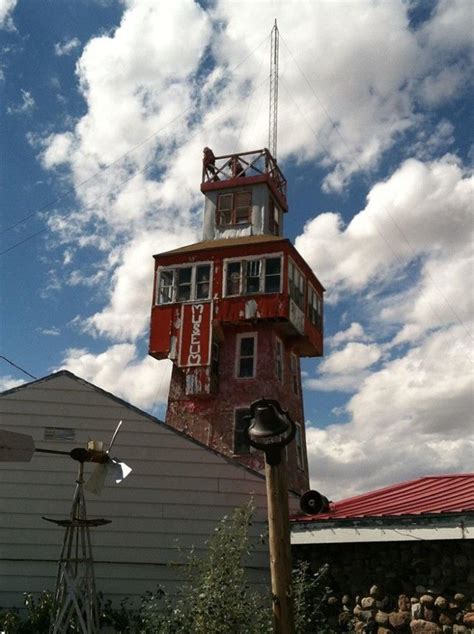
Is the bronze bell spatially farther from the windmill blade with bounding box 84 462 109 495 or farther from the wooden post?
the windmill blade with bounding box 84 462 109 495

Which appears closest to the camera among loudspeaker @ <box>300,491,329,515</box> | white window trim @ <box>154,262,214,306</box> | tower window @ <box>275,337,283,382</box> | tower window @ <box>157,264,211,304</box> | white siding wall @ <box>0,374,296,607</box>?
loudspeaker @ <box>300,491,329,515</box>

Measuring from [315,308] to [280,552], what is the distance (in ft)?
68.7

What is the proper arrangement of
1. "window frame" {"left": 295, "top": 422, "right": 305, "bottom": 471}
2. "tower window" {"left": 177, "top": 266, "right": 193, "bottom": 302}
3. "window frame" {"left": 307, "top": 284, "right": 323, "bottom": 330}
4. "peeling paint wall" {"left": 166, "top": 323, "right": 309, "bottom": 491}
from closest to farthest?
"peeling paint wall" {"left": 166, "top": 323, "right": 309, "bottom": 491} < "tower window" {"left": 177, "top": 266, "right": 193, "bottom": 302} < "window frame" {"left": 295, "top": 422, "right": 305, "bottom": 471} < "window frame" {"left": 307, "top": 284, "right": 323, "bottom": 330}

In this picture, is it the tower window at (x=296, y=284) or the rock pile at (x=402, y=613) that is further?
the tower window at (x=296, y=284)

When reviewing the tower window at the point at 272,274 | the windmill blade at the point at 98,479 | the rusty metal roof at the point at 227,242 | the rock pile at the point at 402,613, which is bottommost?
the rock pile at the point at 402,613

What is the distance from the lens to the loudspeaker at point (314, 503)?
12102 mm

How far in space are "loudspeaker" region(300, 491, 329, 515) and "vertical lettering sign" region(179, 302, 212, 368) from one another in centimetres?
1351

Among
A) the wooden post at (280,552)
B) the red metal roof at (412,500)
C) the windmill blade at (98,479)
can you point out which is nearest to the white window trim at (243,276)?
the red metal roof at (412,500)

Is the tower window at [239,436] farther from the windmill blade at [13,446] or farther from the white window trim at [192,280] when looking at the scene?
the windmill blade at [13,446]

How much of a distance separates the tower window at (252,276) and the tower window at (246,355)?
1672mm

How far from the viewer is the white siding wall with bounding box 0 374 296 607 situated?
41.5 ft

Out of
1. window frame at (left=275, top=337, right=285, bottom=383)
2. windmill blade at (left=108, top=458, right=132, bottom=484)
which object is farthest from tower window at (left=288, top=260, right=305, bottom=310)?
windmill blade at (left=108, top=458, right=132, bottom=484)

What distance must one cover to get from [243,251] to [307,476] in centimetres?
872

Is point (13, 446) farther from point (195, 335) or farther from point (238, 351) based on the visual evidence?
point (238, 351)
